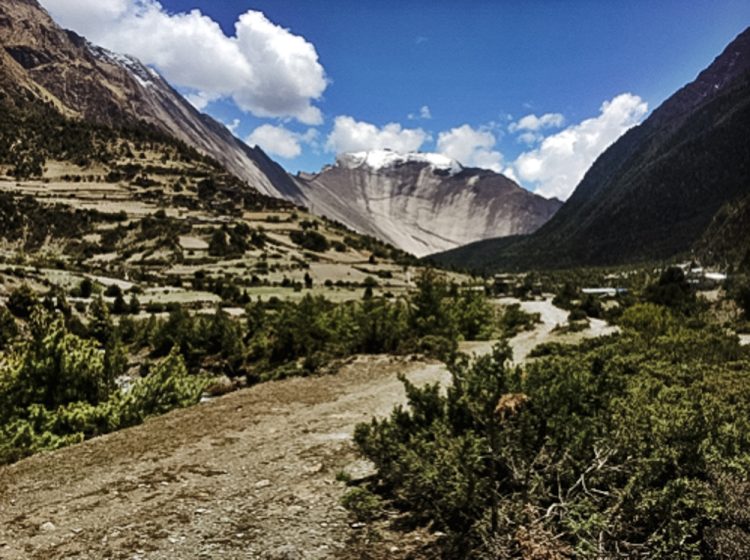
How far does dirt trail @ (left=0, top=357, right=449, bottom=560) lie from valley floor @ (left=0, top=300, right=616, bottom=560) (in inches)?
0.6

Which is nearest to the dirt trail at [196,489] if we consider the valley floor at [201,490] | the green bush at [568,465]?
the valley floor at [201,490]

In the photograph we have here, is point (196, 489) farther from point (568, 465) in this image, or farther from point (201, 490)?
point (568, 465)

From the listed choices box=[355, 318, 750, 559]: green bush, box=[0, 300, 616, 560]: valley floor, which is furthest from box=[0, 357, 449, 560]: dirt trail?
box=[355, 318, 750, 559]: green bush

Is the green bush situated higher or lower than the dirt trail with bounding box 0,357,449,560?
higher

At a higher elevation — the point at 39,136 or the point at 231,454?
the point at 39,136

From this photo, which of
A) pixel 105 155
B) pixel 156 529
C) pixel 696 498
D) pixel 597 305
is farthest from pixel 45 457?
pixel 105 155

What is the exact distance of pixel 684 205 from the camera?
574 feet

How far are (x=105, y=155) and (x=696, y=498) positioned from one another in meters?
135

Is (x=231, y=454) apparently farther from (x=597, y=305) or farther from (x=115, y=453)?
(x=597, y=305)

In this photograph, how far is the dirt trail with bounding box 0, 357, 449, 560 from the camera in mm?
5602

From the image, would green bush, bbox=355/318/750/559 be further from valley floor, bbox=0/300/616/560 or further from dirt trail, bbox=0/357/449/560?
dirt trail, bbox=0/357/449/560

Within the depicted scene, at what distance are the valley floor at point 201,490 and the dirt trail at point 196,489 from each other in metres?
0.02

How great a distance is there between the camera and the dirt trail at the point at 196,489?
5602mm

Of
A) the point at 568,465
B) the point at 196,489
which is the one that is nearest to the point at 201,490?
the point at 196,489
